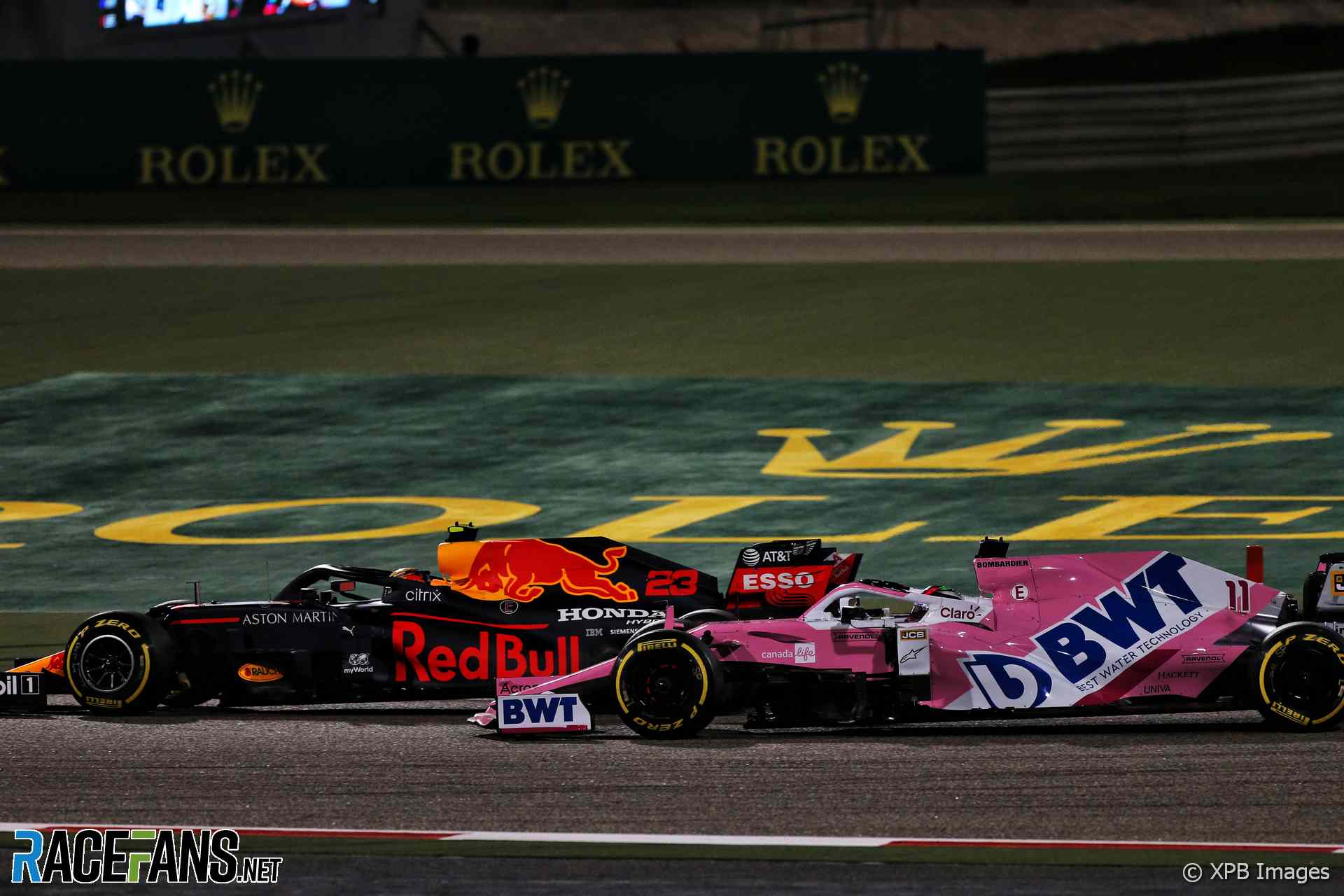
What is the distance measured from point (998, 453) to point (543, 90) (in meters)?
21.7

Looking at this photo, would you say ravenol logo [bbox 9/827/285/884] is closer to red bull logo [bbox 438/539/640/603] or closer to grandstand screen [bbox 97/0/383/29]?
red bull logo [bbox 438/539/640/603]

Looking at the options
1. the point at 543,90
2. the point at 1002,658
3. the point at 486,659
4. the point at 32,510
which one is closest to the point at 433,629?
the point at 486,659

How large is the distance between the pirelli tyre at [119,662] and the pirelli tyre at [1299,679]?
19.0ft

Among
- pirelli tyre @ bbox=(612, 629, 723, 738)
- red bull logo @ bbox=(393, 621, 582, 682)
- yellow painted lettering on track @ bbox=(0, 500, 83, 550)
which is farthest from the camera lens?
yellow painted lettering on track @ bbox=(0, 500, 83, 550)

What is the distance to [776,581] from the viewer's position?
11969 millimetres

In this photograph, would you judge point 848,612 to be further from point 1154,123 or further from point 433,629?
point 1154,123

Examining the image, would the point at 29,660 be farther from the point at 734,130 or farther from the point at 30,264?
the point at 734,130

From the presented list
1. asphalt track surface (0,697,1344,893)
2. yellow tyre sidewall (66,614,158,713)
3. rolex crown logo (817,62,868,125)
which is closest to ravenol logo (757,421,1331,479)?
asphalt track surface (0,697,1344,893)

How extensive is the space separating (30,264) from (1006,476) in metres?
19.8

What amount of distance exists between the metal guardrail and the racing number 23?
107ft

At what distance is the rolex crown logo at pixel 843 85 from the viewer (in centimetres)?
3978

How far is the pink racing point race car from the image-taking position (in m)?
10.9

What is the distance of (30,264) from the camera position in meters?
33.8

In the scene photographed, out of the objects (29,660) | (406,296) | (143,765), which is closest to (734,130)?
(406,296)
